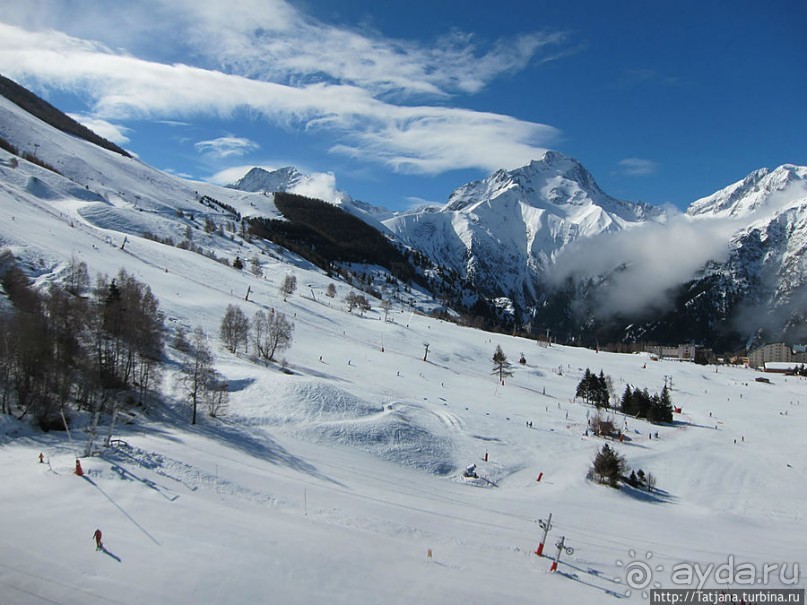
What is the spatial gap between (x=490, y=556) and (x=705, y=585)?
11104 millimetres

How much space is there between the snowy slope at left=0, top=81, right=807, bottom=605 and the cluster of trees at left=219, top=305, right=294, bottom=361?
3080mm

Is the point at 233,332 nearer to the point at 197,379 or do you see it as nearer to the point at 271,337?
the point at 271,337

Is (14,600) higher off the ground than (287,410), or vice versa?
(287,410)

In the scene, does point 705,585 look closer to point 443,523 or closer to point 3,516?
point 443,523

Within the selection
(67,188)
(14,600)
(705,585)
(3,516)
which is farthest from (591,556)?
(67,188)

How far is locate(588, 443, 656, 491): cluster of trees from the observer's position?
41500 mm

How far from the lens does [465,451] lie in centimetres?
4341

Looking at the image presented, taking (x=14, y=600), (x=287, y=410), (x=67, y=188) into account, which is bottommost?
(x=14, y=600)

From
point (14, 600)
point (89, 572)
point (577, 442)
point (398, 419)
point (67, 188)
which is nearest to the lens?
point (14, 600)

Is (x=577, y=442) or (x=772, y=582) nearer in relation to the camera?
(x=772, y=582)

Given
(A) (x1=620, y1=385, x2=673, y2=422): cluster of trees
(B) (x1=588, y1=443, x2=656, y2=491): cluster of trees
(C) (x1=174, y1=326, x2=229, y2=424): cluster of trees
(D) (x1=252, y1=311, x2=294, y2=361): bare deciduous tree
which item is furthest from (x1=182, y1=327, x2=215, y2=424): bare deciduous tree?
(A) (x1=620, y1=385, x2=673, y2=422): cluster of trees

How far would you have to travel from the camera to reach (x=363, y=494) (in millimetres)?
30109

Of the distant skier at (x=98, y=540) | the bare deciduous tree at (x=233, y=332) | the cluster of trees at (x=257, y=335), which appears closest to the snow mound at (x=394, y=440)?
the distant skier at (x=98, y=540)

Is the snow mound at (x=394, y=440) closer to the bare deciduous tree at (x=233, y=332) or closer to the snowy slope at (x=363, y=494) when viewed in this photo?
the snowy slope at (x=363, y=494)
